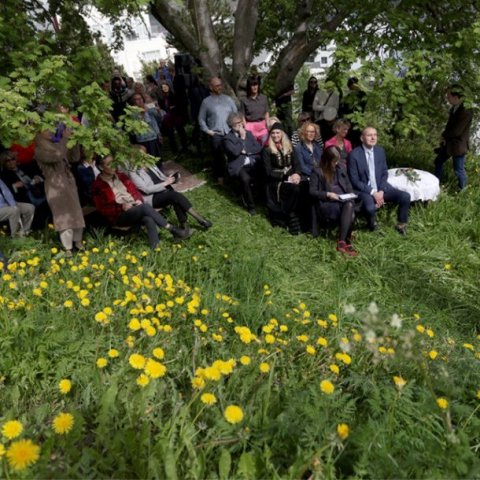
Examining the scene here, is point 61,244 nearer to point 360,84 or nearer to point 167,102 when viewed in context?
point 360,84

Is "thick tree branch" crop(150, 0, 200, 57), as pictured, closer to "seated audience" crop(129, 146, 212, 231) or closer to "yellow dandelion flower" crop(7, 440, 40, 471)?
"seated audience" crop(129, 146, 212, 231)

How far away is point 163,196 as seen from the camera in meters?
5.11

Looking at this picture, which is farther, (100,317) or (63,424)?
(100,317)

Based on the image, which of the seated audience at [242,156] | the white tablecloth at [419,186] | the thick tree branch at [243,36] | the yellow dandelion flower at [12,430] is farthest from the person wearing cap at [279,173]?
the yellow dandelion flower at [12,430]

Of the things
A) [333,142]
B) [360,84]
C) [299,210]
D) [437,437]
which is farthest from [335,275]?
[437,437]

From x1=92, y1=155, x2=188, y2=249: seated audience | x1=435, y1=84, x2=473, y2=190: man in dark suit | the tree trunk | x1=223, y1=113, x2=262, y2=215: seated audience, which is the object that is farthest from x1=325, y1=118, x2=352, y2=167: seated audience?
x1=92, y1=155, x2=188, y2=249: seated audience

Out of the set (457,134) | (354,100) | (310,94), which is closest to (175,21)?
(310,94)

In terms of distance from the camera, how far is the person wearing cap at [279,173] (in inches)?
215

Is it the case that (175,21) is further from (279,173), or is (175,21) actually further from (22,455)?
(22,455)

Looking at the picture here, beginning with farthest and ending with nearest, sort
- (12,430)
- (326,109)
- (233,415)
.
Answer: (326,109), (233,415), (12,430)

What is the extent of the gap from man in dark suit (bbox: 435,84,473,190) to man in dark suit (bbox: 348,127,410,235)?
1.57 m

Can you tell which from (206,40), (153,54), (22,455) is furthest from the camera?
(153,54)

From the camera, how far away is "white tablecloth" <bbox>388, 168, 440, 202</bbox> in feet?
18.6

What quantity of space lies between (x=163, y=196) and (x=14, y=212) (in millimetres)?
1649
